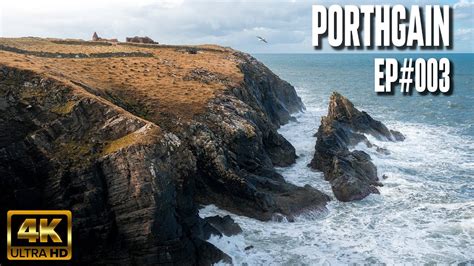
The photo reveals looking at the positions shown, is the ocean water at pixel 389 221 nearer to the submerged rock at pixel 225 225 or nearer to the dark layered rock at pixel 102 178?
the submerged rock at pixel 225 225

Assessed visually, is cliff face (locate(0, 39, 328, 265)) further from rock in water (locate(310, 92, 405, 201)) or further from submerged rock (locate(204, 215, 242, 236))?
rock in water (locate(310, 92, 405, 201))

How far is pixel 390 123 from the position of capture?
3425 inches

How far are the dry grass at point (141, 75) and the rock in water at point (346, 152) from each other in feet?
47.7

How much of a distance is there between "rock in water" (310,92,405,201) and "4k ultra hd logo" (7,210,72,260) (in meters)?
27.4

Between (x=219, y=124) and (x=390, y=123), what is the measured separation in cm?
5145

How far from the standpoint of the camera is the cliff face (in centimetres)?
2969

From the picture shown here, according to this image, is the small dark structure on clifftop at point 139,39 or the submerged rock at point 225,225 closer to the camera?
the submerged rock at point 225,225

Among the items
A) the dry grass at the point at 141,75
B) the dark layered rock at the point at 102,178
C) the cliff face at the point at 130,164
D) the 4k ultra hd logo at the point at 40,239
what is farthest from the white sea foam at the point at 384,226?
the dry grass at the point at 141,75

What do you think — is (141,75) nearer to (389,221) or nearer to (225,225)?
(225,225)

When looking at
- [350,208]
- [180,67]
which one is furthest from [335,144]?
[180,67]

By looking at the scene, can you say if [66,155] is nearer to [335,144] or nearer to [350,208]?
[350,208]

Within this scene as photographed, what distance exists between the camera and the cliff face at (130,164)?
29.7m

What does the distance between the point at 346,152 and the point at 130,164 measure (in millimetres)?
29316

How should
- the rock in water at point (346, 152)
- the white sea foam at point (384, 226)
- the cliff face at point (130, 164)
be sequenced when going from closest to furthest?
the cliff face at point (130, 164) < the white sea foam at point (384, 226) < the rock in water at point (346, 152)
